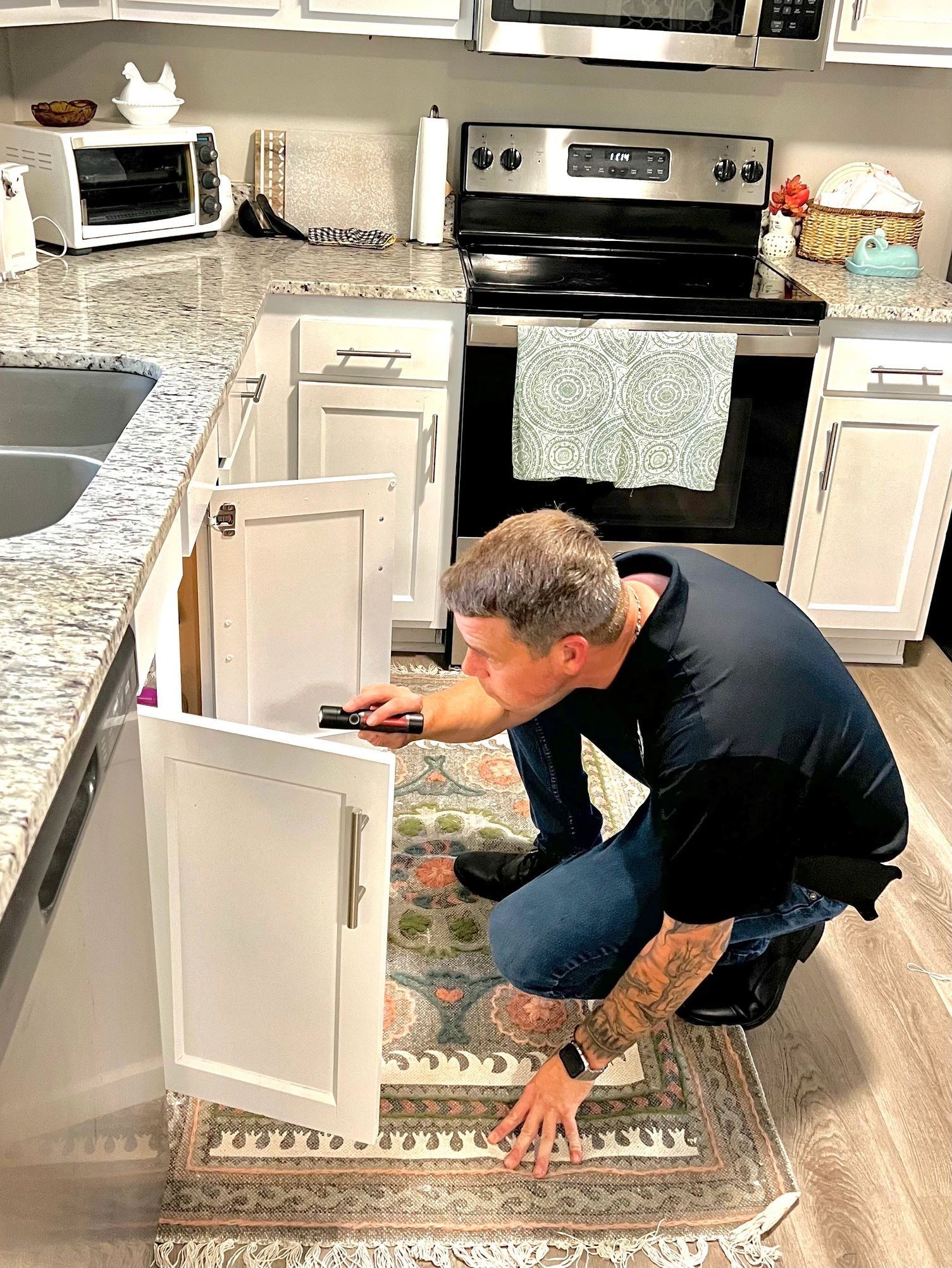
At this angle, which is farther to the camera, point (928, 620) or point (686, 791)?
point (928, 620)

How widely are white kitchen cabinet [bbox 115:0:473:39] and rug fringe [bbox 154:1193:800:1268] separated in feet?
7.81

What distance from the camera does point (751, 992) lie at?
1.84 metres

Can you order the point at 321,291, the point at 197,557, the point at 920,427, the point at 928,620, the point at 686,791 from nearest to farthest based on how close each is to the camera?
the point at 686,791 → the point at 197,557 → the point at 321,291 → the point at 920,427 → the point at 928,620

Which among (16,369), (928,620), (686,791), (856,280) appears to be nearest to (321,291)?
(16,369)

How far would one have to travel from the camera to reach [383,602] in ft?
6.65

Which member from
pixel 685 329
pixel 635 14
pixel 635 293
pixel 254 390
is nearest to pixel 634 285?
pixel 635 293

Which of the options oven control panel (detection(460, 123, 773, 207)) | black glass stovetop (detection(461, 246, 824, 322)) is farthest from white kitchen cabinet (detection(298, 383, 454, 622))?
oven control panel (detection(460, 123, 773, 207))

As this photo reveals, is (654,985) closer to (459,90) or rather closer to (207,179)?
(207,179)

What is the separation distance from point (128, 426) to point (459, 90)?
1859 mm

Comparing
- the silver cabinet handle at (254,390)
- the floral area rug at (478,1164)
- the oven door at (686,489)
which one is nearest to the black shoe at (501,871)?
the floral area rug at (478,1164)

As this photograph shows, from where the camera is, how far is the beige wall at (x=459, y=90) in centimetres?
292

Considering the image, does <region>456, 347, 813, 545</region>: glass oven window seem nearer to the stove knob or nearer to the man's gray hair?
the stove knob

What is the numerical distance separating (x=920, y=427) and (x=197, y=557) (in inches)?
68.3

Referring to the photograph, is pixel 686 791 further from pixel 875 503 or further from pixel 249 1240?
pixel 875 503
